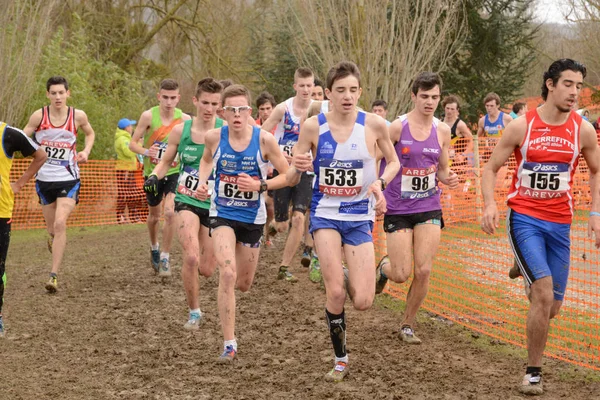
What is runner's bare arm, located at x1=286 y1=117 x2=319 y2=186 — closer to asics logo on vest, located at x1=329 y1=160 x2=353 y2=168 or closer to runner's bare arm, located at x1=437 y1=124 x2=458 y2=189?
asics logo on vest, located at x1=329 y1=160 x2=353 y2=168

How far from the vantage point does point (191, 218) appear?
7.77m

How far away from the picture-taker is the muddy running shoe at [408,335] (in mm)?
7215

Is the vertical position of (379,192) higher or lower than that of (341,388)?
higher

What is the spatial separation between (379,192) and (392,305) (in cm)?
341

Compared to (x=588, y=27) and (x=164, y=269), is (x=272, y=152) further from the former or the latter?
(x=588, y=27)

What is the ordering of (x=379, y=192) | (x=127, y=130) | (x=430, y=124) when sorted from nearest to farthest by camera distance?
(x=379, y=192) → (x=430, y=124) → (x=127, y=130)

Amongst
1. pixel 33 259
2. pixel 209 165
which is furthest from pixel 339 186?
pixel 33 259

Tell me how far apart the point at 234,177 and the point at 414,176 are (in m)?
1.61

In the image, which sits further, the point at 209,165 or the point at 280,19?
the point at 280,19

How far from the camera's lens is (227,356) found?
655 cm


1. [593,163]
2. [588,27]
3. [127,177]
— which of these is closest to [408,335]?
[593,163]

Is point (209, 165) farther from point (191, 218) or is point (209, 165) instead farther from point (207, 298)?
point (207, 298)

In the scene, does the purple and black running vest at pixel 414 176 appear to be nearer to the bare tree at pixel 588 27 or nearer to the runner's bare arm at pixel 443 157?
the runner's bare arm at pixel 443 157

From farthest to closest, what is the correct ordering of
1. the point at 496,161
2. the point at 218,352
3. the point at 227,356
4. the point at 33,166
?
1. the point at 33,166
2. the point at 218,352
3. the point at 227,356
4. the point at 496,161
